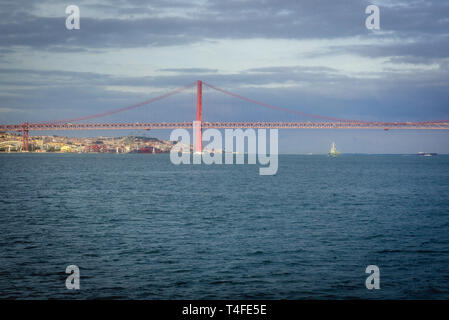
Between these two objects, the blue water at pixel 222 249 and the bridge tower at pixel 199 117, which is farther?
the bridge tower at pixel 199 117

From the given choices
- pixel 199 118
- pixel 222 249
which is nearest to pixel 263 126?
pixel 199 118

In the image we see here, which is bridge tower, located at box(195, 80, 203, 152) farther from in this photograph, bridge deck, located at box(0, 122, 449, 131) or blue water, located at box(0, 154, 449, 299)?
blue water, located at box(0, 154, 449, 299)

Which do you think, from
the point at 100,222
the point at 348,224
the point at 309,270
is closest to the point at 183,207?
the point at 100,222

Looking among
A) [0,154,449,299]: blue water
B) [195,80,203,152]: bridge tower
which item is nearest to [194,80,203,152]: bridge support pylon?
[195,80,203,152]: bridge tower

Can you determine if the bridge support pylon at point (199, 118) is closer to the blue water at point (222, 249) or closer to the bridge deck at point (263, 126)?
the bridge deck at point (263, 126)

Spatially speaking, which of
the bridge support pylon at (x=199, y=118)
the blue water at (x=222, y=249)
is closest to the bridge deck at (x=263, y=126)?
the bridge support pylon at (x=199, y=118)

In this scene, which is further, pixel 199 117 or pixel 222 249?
pixel 199 117

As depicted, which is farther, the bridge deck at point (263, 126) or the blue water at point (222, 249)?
the bridge deck at point (263, 126)

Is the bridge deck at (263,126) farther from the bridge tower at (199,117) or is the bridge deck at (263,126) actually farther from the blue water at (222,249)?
the blue water at (222,249)

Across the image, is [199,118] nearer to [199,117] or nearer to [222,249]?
[199,117]
